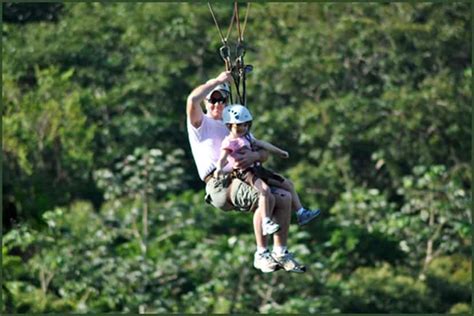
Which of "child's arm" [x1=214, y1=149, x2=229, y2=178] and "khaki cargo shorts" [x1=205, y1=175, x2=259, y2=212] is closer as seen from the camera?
"child's arm" [x1=214, y1=149, x2=229, y2=178]

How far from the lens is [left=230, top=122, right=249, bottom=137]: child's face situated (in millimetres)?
9883

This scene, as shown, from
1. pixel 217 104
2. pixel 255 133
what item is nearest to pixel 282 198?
pixel 217 104

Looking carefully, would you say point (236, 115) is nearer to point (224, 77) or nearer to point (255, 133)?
point (224, 77)

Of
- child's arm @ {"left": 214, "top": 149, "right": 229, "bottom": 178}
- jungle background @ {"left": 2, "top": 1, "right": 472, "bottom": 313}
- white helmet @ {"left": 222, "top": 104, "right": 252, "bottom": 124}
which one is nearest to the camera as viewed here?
white helmet @ {"left": 222, "top": 104, "right": 252, "bottom": 124}

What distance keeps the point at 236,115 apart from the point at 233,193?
520 millimetres

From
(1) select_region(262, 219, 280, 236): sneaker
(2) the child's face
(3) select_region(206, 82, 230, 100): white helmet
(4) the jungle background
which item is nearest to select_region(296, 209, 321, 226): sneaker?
(1) select_region(262, 219, 280, 236): sneaker

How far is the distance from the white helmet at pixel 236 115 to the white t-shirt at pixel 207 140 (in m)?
0.20

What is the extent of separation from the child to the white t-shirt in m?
0.10

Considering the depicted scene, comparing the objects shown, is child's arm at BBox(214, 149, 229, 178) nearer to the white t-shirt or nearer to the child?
the child

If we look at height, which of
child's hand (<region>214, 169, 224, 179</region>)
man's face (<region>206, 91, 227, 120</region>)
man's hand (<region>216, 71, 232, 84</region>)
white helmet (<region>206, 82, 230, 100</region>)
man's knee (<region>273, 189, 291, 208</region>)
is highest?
man's hand (<region>216, 71, 232, 84</region>)

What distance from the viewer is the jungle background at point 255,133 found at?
23766 mm

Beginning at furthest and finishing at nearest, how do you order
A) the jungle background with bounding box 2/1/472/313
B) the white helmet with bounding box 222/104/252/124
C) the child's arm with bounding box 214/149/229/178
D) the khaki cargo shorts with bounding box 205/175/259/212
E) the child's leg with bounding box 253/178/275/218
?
the jungle background with bounding box 2/1/472/313
the khaki cargo shorts with bounding box 205/175/259/212
the child's leg with bounding box 253/178/275/218
the child's arm with bounding box 214/149/229/178
the white helmet with bounding box 222/104/252/124

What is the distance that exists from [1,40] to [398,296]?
9.28 m

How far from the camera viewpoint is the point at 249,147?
9.98m
